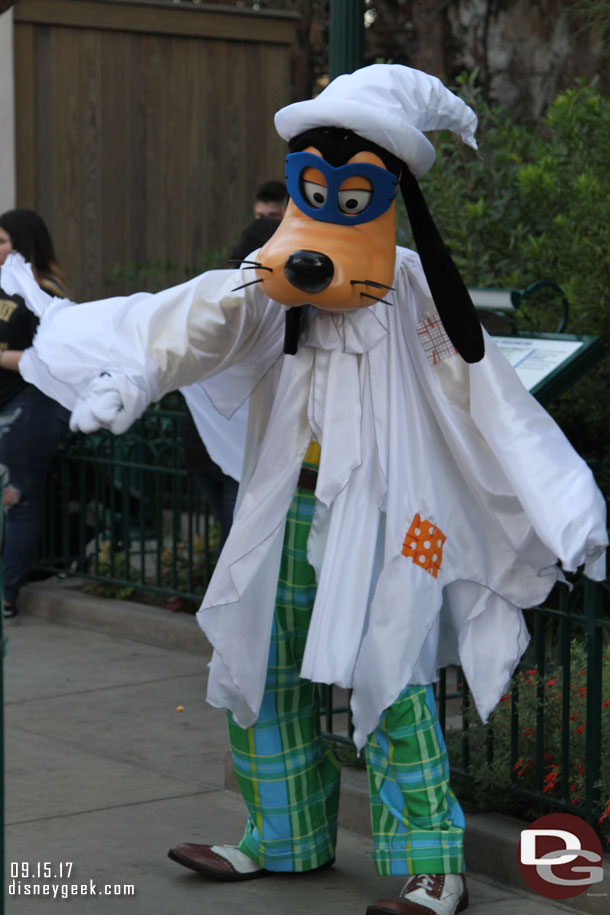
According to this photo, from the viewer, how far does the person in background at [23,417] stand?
6668mm

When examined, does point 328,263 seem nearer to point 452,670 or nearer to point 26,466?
point 452,670

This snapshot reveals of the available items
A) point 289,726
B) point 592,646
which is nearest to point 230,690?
point 289,726

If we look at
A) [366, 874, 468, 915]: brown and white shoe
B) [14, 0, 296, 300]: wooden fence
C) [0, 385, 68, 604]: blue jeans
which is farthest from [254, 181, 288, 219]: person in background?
[366, 874, 468, 915]: brown and white shoe

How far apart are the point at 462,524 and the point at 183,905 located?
1264mm

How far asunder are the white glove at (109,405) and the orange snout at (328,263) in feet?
1.38

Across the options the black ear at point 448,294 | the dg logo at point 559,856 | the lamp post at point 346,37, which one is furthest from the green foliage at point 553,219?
the dg logo at point 559,856

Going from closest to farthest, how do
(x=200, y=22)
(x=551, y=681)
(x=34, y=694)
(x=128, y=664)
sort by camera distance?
(x=551, y=681) < (x=34, y=694) < (x=128, y=664) < (x=200, y=22)

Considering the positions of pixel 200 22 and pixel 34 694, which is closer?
pixel 34 694

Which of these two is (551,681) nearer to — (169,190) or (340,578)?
(340,578)

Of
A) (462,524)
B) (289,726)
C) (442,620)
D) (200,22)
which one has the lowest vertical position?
(289,726)

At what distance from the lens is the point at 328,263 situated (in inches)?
136

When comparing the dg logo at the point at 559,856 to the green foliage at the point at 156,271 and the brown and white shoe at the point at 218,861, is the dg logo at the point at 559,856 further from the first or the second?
the green foliage at the point at 156,271

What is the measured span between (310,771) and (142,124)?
630 centimetres

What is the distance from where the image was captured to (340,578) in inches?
140
